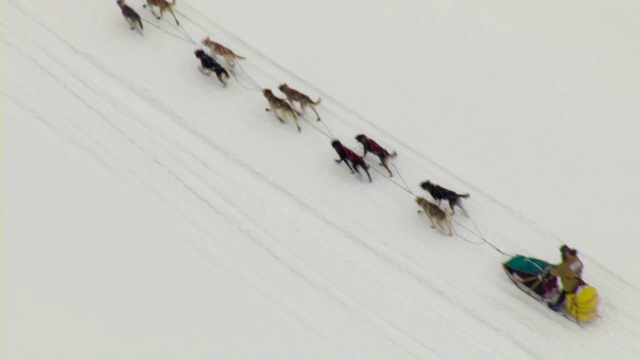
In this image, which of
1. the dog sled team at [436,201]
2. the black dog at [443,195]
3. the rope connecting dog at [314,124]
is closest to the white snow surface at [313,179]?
the rope connecting dog at [314,124]

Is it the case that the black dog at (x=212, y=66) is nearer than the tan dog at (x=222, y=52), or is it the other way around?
the black dog at (x=212, y=66)

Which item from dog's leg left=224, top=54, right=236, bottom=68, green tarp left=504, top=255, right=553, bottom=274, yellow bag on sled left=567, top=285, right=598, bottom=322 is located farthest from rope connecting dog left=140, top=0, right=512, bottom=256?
yellow bag on sled left=567, top=285, right=598, bottom=322

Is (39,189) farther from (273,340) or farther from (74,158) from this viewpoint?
(273,340)

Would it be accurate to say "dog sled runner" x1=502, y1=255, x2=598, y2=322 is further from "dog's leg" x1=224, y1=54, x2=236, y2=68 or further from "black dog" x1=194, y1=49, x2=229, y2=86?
"dog's leg" x1=224, y1=54, x2=236, y2=68

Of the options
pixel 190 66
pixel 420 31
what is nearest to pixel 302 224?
pixel 190 66

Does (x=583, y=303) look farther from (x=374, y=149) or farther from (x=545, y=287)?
→ (x=374, y=149)

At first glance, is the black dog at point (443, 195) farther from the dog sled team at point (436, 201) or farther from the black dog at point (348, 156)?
the black dog at point (348, 156)
